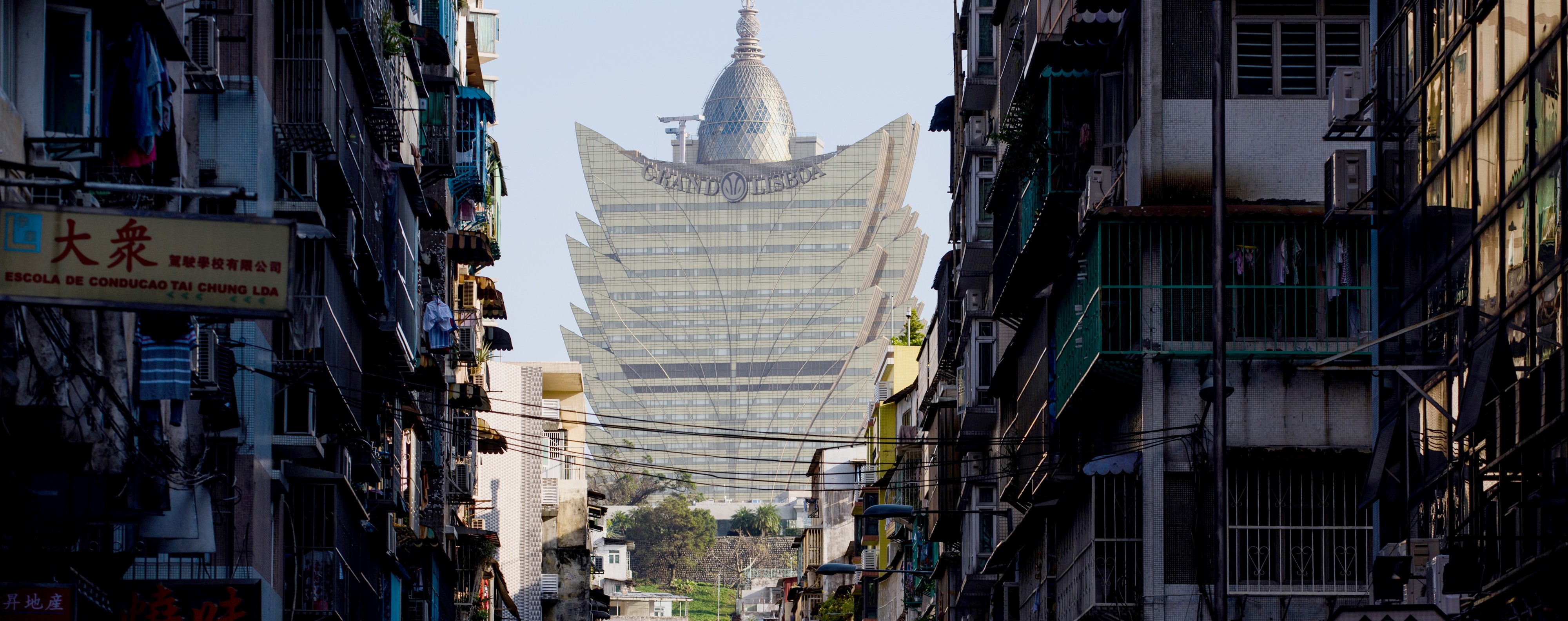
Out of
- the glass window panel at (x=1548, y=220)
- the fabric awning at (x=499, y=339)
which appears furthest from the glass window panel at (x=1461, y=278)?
the fabric awning at (x=499, y=339)

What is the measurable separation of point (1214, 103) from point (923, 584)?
41.3 metres

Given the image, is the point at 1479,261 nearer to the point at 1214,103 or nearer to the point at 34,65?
the point at 1214,103

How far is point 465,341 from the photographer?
52031 millimetres

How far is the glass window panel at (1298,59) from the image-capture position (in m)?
28.7

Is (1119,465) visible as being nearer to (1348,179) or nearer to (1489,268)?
(1348,179)

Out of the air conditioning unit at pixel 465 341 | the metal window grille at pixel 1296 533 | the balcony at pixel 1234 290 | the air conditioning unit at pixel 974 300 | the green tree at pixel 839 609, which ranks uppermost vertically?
the air conditioning unit at pixel 974 300

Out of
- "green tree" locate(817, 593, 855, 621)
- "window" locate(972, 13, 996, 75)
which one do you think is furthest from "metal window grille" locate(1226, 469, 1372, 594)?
"green tree" locate(817, 593, 855, 621)

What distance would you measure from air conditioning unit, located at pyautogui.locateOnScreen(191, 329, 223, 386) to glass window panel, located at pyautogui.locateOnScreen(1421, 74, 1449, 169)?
12.8 meters

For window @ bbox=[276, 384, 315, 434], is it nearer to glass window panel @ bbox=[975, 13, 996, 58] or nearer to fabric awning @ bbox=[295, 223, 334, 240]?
fabric awning @ bbox=[295, 223, 334, 240]

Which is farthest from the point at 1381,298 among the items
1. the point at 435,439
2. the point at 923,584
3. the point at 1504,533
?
the point at 923,584

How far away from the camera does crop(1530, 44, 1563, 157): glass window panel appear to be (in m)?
17.3

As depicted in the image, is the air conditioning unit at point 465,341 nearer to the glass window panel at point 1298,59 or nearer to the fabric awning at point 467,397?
the fabric awning at point 467,397

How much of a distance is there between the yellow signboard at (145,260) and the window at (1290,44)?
17.2 m

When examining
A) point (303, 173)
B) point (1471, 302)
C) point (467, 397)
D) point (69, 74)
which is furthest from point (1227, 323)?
point (467, 397)
